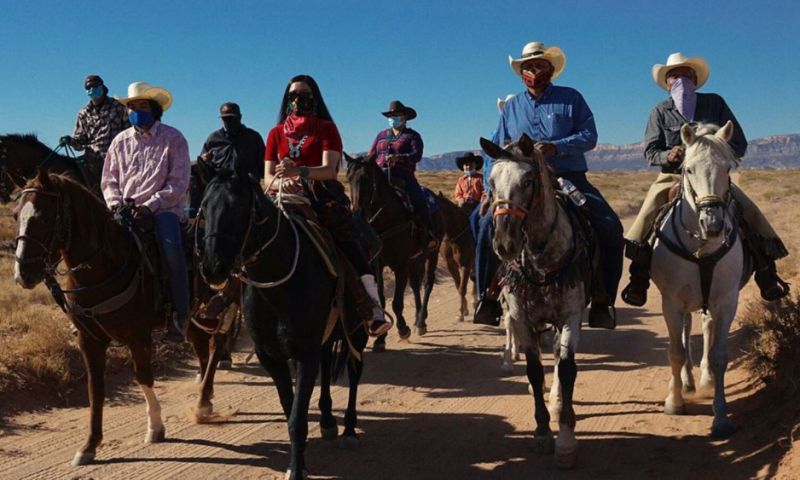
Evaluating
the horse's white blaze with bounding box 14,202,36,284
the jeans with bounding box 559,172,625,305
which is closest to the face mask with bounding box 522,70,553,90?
the jeans with bounding box 559,172,625,305

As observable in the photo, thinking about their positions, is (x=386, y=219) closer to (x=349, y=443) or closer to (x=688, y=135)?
(x=349, y=443)

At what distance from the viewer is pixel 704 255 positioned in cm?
637

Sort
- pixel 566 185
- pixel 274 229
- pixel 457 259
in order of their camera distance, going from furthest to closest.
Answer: pixel 457 259 < pixel 566 185 < pixel 274 229

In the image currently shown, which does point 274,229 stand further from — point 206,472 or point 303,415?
point 206,472

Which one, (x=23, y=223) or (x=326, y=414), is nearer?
(x=23, y=223)

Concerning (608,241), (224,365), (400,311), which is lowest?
(224,365)

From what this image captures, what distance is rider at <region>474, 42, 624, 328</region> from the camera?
6.32m

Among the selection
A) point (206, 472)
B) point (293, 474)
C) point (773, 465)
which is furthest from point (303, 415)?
point (773, 465)

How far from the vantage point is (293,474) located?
5199 mm

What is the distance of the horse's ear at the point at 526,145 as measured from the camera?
5250 millimetres

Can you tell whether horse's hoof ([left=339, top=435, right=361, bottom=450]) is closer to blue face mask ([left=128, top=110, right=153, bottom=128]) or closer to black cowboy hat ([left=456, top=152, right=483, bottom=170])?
blue face mask ([left=128, top=110, right=153, bottom=128])

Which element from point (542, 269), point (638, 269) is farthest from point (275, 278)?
point (638, 269)

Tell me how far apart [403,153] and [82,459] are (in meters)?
6.64

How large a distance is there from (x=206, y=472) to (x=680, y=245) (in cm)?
459
